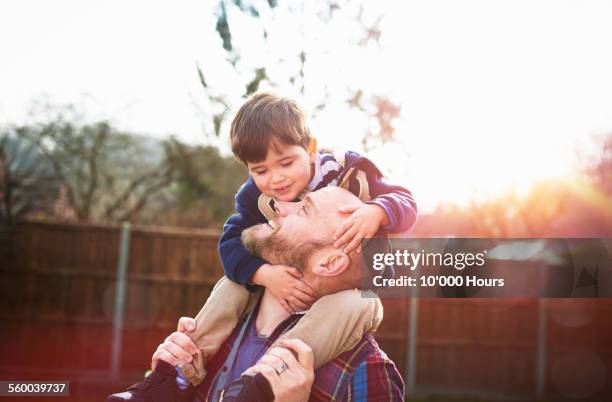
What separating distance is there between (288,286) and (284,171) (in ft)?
0.83

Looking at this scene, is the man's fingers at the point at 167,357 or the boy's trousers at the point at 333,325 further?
the man's fingers at the point at 167,357

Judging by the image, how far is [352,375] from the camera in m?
1.39

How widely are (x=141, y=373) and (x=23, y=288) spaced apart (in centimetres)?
150

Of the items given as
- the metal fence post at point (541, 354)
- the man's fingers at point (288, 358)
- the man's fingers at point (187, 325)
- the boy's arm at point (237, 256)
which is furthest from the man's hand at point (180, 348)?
the metal fence post at point (541, 354)

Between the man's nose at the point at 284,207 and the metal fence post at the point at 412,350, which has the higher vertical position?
the man's nose at the point at 284,207

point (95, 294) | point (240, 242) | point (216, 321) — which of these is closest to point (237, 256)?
point (240, 242)

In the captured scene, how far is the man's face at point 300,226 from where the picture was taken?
143cm

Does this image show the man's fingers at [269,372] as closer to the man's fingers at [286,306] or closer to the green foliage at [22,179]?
the man's fingers at [286,306]

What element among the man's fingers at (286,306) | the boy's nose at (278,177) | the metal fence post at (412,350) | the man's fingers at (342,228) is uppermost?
the boy's nose at (278,177)

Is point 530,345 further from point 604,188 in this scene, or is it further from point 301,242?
point 301,242

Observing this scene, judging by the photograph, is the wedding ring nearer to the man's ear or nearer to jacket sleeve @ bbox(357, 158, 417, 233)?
the man's ear

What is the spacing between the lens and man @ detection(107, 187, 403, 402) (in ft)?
4.40

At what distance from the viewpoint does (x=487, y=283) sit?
177cm

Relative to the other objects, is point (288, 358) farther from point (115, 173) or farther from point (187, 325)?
point (115, 173)
